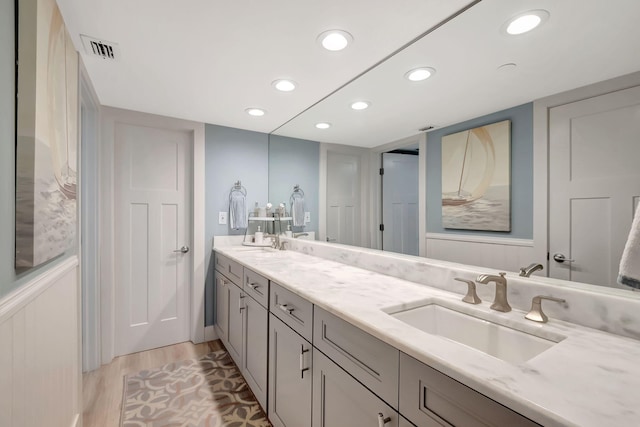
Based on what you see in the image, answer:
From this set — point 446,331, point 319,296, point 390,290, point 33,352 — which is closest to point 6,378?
point 33,352

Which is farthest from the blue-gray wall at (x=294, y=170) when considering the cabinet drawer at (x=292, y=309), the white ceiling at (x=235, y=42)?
the cabinet drawer at (x=292, y=309)

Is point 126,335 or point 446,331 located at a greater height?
point 446,331

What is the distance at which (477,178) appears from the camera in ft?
3.76

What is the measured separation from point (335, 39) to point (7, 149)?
4.34 ft

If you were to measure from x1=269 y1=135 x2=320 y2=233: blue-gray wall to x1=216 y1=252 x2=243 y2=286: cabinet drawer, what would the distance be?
0.64 metres

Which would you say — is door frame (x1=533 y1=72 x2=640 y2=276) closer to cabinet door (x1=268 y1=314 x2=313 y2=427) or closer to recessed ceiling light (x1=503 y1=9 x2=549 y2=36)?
recessed ceiling light (x1=503 y1=9 x2=549 y2=36)

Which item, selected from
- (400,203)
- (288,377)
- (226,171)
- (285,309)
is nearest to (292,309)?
(285,309)

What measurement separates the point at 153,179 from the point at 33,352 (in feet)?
6.31

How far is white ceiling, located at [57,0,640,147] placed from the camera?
3.08 ft

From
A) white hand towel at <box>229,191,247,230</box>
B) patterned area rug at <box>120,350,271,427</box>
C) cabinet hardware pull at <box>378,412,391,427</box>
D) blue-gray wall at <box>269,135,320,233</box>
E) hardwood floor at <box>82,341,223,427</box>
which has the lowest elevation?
hardwood floor at <box>82,341,223,427</box>

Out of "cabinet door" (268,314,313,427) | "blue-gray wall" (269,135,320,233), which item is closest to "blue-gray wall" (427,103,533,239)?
"cabinet door" (268,314,313,427)

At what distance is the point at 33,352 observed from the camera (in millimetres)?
940

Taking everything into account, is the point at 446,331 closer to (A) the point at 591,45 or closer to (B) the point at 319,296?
(B) the point at 319,296

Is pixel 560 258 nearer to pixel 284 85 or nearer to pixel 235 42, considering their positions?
pixel 235 42
